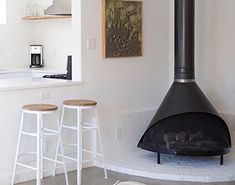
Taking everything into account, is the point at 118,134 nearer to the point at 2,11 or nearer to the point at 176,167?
the point at 176,167

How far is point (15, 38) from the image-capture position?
28.1 ft

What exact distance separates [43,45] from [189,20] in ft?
12.1

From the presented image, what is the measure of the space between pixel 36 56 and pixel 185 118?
3854 millimetres

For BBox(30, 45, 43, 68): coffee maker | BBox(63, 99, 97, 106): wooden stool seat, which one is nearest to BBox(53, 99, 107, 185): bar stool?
BBox(63, 99, 97, 106): wooden stool seat

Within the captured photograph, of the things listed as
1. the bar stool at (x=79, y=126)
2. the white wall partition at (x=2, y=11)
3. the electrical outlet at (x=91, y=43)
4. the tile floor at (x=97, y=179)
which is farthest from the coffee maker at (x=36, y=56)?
the tile floor at (x=97, y=179)

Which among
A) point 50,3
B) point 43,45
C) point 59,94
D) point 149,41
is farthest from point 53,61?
point 59,94

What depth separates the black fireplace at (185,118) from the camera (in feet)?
17.9

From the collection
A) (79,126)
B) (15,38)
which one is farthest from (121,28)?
(15,38)

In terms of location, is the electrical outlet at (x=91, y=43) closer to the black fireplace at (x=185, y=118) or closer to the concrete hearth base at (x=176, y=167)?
the black fireplace at (x=185, y=118)

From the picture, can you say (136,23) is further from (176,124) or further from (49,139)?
(49,139)

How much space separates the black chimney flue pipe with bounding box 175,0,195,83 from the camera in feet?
18.7

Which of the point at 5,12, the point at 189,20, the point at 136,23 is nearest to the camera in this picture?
the point at 189,20

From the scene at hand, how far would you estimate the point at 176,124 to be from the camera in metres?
5.55

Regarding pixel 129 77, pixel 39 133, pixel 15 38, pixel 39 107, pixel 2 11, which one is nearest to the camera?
pixel 39 133
